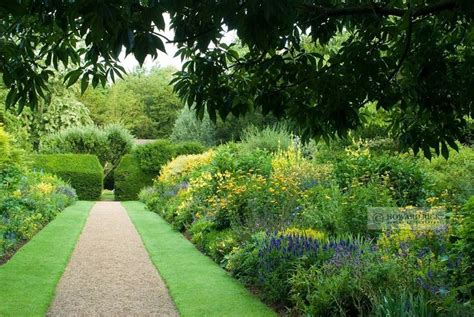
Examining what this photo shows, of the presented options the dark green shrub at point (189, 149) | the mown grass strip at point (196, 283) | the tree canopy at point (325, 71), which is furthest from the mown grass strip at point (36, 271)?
the dark green shrub at point (189, 149)

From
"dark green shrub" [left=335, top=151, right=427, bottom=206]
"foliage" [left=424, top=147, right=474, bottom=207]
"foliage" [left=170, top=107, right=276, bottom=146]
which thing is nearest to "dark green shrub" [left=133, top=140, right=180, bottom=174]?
"foliage" [left=170, top=107, right=276, bottom=146]

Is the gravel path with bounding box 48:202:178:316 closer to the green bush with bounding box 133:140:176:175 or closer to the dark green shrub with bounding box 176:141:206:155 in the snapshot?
the green bush with bounding box 133:140:176:175

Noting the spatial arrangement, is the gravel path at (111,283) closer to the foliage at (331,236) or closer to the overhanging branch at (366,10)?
the foliage at (331,236)

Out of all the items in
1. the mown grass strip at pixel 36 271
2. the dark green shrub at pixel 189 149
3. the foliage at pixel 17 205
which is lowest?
the mown grass strip at pixel 36 271

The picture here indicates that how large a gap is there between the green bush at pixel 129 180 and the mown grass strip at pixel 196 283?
42.8 ft

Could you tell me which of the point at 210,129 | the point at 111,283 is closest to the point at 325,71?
the point at 111,283

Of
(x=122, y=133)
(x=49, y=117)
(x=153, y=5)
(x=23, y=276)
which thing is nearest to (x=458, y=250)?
(x=153, y=5)

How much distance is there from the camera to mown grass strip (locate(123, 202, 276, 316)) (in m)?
5.33

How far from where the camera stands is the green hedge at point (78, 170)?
21828mm

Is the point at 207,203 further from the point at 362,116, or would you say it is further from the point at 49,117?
the point at 49,117

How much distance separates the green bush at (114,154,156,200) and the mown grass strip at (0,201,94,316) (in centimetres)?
1178

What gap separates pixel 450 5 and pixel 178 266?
603 centimetres

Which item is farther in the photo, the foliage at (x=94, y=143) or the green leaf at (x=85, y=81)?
the foliage at (x=94, y=143)

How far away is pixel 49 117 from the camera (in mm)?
30719
